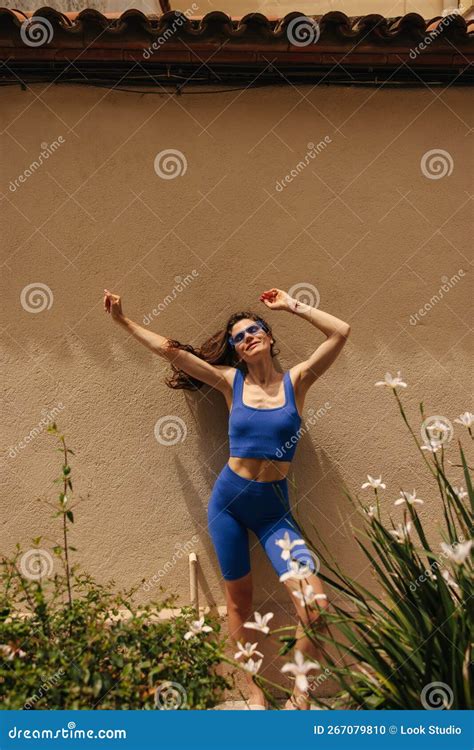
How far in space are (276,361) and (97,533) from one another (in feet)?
4.83

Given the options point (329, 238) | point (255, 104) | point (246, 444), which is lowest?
point (246, 444)

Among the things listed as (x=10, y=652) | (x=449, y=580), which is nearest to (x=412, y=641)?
→ (x=449, y=580)

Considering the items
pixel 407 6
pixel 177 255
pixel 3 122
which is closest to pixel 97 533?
pixel 177 255

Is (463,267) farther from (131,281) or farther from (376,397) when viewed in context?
(131,281)

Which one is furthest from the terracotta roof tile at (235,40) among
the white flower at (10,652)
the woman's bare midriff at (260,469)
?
the white flower at (10,652)

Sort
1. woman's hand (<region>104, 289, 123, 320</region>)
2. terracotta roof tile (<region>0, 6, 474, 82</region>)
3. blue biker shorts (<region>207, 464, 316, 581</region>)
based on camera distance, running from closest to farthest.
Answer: blue biker shorts (<region>207, 464, 316, 581</region>) → woman's hand (<region>104, 289, 123, 320</region>) → terracotta roof tile (<region>0, 6, 474, 82</region>)

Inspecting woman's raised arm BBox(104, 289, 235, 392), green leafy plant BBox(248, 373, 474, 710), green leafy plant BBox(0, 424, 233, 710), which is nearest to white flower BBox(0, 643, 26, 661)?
green leafy plant BBox(0, 424, 233, 710)

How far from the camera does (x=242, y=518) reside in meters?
3.93

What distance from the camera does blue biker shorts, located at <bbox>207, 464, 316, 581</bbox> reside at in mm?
3846

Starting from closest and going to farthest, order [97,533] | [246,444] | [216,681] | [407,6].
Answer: [216,681] < [246,444] < [97,533] < [407,6]

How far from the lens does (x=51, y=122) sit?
4430 mm

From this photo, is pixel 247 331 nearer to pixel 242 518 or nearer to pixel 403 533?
pixel 242 518

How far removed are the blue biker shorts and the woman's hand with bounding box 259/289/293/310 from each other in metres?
0.92

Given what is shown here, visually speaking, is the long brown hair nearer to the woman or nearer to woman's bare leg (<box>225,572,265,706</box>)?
the woman
